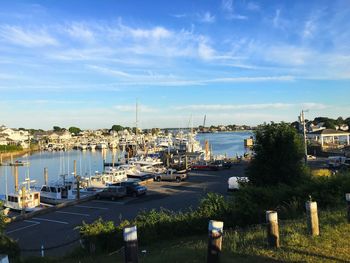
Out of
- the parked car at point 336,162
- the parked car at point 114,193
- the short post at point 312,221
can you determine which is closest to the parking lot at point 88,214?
the parked car at point 114,193

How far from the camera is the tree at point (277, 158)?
2072 centimetres

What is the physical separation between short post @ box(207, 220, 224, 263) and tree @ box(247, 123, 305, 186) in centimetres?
1493

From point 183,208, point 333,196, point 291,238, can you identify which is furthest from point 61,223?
point 291,238

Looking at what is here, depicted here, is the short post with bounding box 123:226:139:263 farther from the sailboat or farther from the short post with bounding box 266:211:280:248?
the sailboat

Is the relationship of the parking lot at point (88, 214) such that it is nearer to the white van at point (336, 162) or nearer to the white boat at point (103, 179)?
the white boat at point (103, 179)

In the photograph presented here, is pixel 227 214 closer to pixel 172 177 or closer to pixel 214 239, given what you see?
pixel 214 239

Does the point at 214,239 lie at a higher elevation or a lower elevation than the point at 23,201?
higher

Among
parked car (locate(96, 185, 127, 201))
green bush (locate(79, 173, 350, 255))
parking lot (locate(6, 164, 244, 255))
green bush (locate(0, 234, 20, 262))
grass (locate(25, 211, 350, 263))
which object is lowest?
parking lot (locate(6, 164, 244, 255))

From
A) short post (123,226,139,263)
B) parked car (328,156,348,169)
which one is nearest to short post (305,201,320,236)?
short post (123,226,139,263)

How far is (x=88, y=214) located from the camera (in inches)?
1112

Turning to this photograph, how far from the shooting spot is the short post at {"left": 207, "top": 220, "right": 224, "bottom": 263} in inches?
249

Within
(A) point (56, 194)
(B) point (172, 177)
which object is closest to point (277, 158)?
(B) point (172, 177)

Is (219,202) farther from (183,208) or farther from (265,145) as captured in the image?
(183,208)

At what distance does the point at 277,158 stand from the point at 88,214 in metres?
15.0
